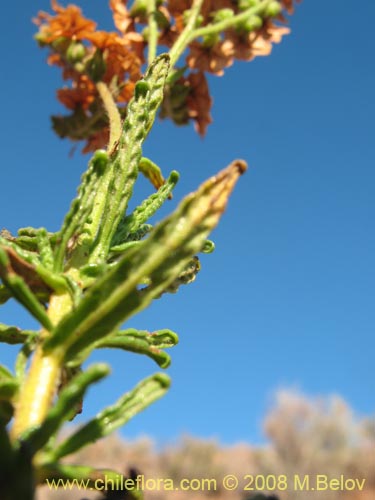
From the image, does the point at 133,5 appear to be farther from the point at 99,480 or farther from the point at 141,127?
the point at 99,480

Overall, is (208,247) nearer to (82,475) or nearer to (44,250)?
(44,250)

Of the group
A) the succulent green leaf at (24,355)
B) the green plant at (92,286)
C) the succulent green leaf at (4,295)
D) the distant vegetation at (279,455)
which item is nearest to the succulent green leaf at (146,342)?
the green plant at (92,286)

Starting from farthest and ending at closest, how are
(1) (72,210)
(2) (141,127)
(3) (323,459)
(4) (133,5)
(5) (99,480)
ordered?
(3) (323,459) < (4) (133,5) < (2) (141,127) < (1) (72,210) < (5) (99,480)

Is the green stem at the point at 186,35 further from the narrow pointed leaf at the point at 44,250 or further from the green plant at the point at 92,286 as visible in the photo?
the narrow pointed leaf at the point at 44,250

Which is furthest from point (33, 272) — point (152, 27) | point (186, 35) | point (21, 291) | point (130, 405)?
point (152, 27)

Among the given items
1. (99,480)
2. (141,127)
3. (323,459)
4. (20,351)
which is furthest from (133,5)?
(323,459)
